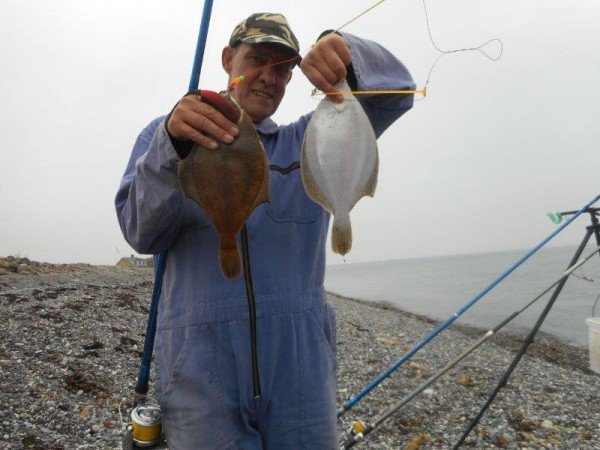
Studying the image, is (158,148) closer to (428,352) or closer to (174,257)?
(174,257)

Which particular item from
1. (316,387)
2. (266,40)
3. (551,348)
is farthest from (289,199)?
(551,348)

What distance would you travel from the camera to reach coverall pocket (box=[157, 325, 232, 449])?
81.7 inches

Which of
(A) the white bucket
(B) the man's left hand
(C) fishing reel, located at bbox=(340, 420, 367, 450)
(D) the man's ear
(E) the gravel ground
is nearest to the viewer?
(B) the man's left hand

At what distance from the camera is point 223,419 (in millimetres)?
2082

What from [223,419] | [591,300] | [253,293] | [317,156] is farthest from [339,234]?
[591,300]

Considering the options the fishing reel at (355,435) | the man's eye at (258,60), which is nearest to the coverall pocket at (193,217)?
the man's eye at (258,60)

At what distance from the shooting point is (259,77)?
254cm

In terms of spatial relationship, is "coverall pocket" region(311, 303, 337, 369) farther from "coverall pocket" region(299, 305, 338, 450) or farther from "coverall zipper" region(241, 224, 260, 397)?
"coverall zipper" region(241, 224, 260, 397)

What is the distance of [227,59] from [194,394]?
2.02 metres

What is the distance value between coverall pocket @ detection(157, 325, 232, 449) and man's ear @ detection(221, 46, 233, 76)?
165cm

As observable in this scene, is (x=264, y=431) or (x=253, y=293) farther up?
(x=253, y=293)

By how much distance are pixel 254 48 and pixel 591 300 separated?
28.6m

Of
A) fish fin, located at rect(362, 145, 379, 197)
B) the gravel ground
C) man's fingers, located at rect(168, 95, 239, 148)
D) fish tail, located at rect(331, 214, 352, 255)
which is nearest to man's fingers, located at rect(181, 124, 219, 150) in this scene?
man's fingers, located at rect(168, 95, 239, 148)

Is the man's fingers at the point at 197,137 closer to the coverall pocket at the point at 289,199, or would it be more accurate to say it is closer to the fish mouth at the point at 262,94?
the coverall pocket at the point at 289,199
